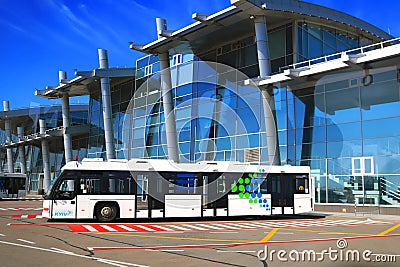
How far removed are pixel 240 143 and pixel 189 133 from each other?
20.7ft

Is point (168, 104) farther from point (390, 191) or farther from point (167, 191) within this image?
point (390, 191)

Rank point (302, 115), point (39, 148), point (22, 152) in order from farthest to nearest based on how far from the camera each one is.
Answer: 1. point (39, 148)
2. point (22, 152)
3. point (302, 115)

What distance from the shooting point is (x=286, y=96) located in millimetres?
32562

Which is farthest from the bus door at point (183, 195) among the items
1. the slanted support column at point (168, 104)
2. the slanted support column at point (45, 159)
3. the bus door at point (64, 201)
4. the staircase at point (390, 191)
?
the slanted support column at point (45, 159)

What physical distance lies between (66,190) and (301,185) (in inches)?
505

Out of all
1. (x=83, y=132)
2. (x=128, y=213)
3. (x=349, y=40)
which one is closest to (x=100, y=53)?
(x=83, y=132)

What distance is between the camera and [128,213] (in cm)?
2086

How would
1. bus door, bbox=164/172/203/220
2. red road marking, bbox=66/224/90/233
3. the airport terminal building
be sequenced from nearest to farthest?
red road marking, bbox=66/224/90/233 < bus door, bbox=164/172/203/220 < the airport terminal building

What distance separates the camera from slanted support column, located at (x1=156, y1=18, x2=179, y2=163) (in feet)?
125

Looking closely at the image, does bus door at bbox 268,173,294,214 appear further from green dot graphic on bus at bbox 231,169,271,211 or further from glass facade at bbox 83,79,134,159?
glass facade at bbox 83,79,134,159

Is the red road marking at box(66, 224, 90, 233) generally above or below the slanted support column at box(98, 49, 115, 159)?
below

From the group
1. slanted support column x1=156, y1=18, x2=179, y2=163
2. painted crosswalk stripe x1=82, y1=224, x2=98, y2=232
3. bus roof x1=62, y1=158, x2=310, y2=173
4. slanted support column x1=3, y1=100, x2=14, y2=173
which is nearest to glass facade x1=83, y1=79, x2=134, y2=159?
slanted support column x1=156, y1=18, x2=179, y2=163

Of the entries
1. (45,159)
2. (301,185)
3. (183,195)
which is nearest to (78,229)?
(183,195)

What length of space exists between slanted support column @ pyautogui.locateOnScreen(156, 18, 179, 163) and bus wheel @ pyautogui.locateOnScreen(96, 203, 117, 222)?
1775cm
